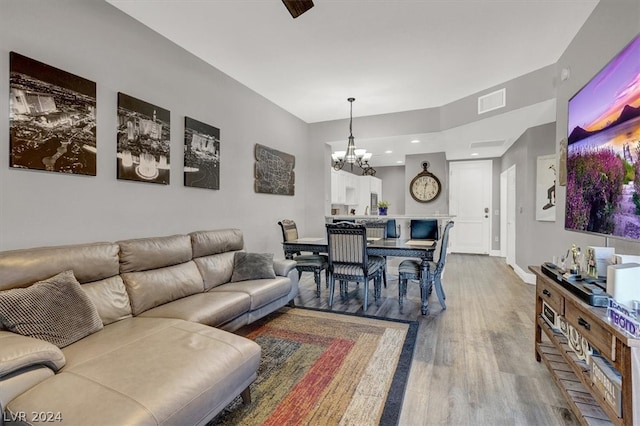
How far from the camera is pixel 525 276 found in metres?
4.76

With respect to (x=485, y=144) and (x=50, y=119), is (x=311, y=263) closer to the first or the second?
(x=50, y=119)

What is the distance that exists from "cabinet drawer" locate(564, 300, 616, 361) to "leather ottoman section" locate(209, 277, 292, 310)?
223 centimetres

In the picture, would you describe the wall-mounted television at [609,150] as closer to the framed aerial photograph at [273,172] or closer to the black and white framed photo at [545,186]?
the black and white framed photo at [545,186]

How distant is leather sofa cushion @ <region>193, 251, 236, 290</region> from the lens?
2885mm

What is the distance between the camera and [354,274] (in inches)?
136

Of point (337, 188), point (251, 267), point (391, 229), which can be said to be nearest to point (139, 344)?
point (251, 267)

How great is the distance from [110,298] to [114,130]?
1.34 meters

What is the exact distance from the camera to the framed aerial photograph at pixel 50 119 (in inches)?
74.9

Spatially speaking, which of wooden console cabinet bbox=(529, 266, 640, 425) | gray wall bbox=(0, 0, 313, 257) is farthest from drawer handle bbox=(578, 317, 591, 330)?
gray wall bbox=(0, 0, 313, 257)

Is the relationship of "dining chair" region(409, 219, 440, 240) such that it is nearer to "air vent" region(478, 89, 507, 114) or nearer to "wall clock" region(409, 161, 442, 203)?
"air vent" region(478, 89, 507, 114)

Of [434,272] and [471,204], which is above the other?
[471,204]

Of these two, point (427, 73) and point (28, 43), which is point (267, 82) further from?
point (28, 43)

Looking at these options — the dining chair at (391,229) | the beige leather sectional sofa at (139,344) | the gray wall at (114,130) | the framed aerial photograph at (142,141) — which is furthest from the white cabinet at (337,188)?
the framed aerial photograph at (142,141)

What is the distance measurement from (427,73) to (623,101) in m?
2.40
